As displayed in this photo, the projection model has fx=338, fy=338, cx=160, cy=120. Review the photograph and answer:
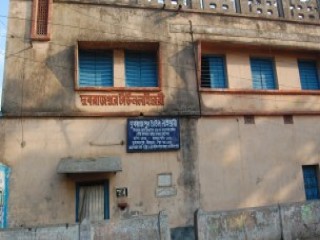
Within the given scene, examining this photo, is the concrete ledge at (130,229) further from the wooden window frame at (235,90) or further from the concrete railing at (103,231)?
the wooden window frame at (235,90)

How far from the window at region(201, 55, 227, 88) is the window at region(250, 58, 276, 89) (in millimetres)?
1196

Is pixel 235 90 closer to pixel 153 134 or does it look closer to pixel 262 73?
pixel 262 73

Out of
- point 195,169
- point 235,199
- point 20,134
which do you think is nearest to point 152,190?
point 195,169

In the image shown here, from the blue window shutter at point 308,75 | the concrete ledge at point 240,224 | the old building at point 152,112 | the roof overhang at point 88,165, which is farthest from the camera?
the blue window shutter at point 308,75

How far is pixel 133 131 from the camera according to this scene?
10461mm

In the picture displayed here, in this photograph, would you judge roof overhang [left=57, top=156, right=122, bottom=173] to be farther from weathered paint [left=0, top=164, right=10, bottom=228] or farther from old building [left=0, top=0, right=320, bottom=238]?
weathered paint [left=0, top=164, right=10, bottom=228]

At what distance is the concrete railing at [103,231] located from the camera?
671cm

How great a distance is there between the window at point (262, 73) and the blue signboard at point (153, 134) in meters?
3.69

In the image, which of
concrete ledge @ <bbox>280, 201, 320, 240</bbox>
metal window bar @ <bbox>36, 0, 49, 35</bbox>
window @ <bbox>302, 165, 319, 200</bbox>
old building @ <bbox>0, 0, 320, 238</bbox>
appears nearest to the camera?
concrete ledge @ <bbox>280, 201, 320, 240</bbox>

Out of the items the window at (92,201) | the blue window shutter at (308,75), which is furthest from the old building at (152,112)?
the blue window shutter at (308,75)

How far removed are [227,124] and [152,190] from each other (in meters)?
3.37

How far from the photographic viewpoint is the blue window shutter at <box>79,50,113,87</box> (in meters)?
11.1

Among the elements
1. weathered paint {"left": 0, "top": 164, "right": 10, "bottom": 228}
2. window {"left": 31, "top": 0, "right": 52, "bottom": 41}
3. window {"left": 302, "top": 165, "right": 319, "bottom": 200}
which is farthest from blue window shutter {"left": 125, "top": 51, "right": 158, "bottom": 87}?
window {"left": 302, "top": 165, "right": 319, "bottom": 200}

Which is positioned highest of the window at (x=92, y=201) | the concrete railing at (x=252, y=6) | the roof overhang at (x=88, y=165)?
the concrete railing at (x=252, y=6)
